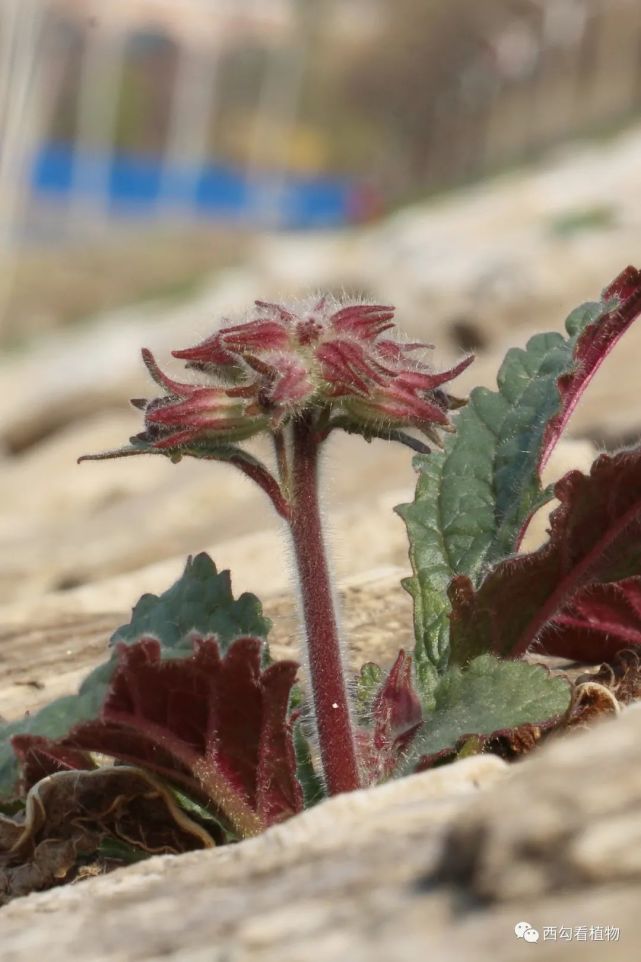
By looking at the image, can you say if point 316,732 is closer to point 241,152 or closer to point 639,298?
point 639,298

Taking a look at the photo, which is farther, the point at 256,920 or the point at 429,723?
the point at 429,723

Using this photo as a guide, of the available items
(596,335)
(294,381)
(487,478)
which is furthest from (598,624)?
(294,381)

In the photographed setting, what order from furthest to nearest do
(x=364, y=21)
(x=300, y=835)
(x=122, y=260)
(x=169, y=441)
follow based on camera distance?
(x=364, y=21) → (x=122, y=260) → (x=169, y=441) → (x=300, y=835)

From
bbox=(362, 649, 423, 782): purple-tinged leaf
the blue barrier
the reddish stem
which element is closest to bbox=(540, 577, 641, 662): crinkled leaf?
bbox=(362, 649, 423, 782): purple-tinged leaf

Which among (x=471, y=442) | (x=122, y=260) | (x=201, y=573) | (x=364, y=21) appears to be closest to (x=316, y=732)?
(x=201, y=573)

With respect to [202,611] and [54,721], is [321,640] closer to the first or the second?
[202,611]

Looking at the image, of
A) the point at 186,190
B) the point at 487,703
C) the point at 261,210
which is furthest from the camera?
the point at 261,210
